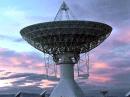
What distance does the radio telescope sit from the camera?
340ft

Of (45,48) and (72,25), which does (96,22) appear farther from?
(45,48)

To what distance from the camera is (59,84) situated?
358ft

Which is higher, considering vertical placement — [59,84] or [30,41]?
[30,41]

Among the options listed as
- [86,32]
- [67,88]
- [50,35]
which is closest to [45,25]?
[50,35]

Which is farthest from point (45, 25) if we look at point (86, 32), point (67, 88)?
point (67, 88)

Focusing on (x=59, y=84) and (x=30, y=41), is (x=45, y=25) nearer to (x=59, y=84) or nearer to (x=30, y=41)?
(x=30, y=41)

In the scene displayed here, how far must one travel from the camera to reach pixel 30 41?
110 meters

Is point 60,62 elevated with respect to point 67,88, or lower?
elevated

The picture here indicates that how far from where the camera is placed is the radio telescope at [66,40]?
4080 inches

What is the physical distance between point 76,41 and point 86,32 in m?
3.87

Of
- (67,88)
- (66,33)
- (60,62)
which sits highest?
(66,33)

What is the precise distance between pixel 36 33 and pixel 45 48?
18.2ft

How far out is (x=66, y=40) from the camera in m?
107

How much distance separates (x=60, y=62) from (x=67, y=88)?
6.93 metres
